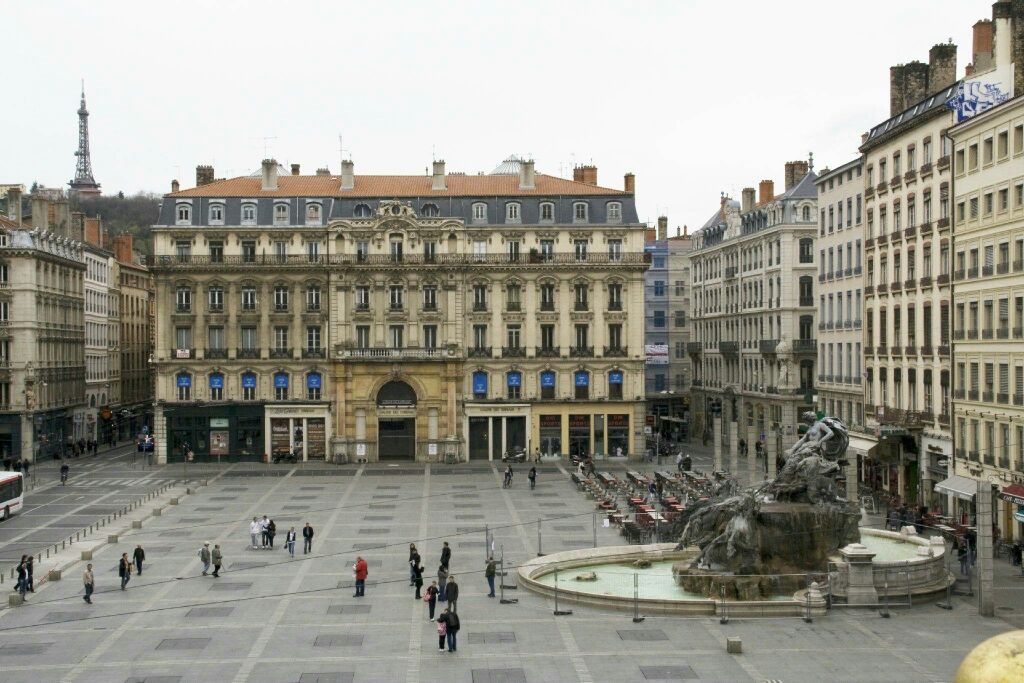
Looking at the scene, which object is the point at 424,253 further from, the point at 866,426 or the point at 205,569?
the point at 205,569

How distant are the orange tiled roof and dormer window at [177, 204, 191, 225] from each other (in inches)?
33.8

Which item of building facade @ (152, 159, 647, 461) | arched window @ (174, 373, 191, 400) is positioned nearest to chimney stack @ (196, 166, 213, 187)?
building facade @ (152, 159, 647, 461)

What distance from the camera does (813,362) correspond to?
307 feet

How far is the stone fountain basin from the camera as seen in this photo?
3775cm

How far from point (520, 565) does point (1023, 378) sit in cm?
2227

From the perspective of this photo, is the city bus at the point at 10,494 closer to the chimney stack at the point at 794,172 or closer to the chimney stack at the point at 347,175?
A: the chimney stack at the point at 347,175

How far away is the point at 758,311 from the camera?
100 m

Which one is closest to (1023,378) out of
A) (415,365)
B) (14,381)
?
(415,365)

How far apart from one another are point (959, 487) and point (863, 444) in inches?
634

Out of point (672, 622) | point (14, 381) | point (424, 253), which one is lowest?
point (672, 622)

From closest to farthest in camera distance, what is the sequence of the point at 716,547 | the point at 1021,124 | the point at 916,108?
the point at 716,547 → the point at 1021,124 → the point at 916,108

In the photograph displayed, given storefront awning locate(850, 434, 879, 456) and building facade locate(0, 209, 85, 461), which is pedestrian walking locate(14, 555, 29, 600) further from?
building facade locate(0, 209, 85, 461)

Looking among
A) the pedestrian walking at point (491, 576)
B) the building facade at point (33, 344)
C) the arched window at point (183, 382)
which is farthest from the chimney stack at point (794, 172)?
the pedestrian walking at point (491, 576)

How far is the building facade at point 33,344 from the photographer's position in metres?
94.8
